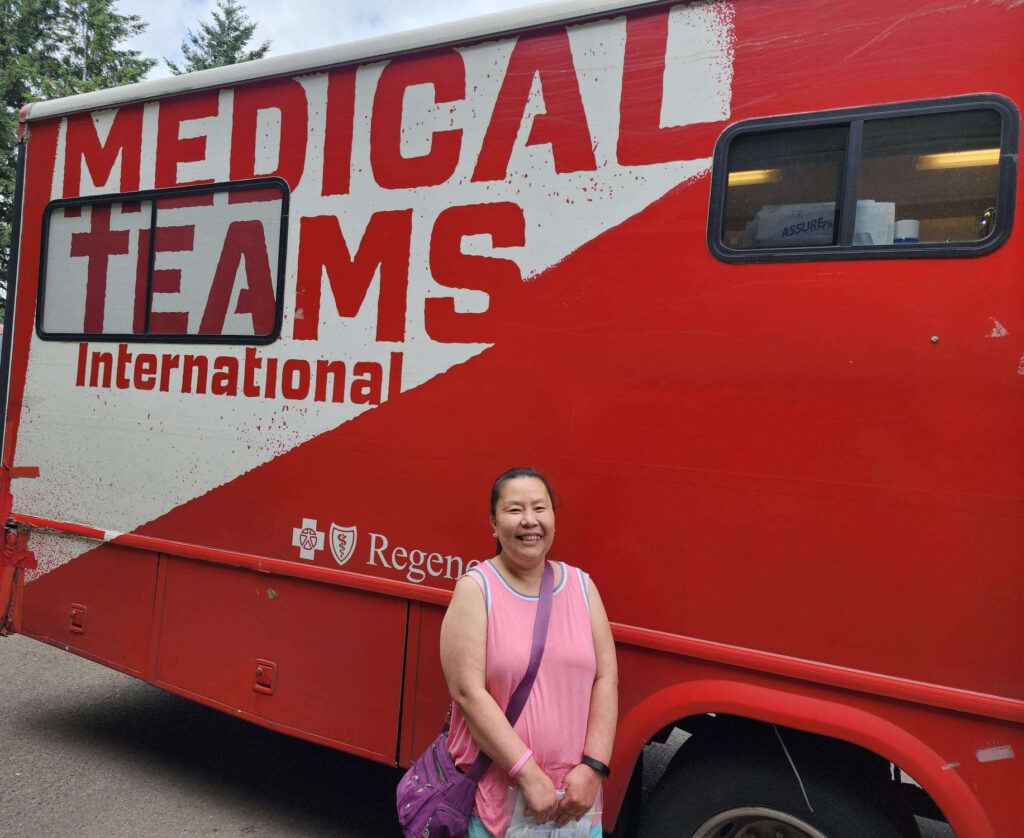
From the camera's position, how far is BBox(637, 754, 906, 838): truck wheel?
246 centimetres

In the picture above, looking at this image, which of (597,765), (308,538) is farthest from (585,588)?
(308,538)

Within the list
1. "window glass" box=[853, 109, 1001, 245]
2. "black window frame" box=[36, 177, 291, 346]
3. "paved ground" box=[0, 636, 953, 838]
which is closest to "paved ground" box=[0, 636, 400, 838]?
"paved ground" box=[0, 636, 953, 838]

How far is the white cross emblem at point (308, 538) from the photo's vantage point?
3.45m

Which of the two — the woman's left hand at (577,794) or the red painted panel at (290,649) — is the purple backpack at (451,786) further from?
the red painted panel at (290,649)

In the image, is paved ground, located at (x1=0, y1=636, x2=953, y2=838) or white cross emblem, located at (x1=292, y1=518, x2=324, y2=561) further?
paved ground, located at (x1=0, y1=636, x2=953, y2=838)

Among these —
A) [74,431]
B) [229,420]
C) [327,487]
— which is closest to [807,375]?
[327,487]

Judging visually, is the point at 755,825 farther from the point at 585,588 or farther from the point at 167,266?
the point at 167,266

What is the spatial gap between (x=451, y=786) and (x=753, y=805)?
0.96m

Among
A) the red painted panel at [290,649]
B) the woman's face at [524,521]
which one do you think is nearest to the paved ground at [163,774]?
the red painted panel at [290,649]

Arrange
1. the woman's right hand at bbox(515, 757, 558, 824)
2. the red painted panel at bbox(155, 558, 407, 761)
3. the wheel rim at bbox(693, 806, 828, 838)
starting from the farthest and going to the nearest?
the red painted panel at bbox(155, 558, 407, 761), the wheel rim at bbox(693, 806, 828, 838), the woman's right hand at bbox(515, 757, 558, 824)

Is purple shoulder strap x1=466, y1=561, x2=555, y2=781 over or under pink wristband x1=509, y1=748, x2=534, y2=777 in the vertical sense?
over

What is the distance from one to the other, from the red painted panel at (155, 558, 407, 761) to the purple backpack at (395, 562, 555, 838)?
881 mm

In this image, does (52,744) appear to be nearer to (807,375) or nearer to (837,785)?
(837,785)

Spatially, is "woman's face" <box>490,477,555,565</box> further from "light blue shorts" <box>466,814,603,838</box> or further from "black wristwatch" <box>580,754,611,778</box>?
"light blue shorts" <box>466,814,603,838</box>
